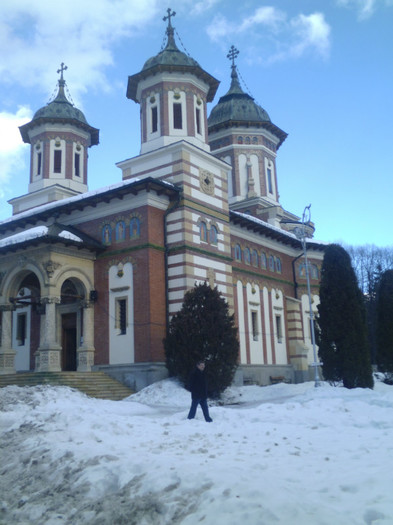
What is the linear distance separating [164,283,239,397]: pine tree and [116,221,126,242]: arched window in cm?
502

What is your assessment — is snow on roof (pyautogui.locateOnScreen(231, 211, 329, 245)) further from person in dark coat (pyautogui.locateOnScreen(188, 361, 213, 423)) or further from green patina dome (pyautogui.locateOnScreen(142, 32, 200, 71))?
person in dark coat (pyautogui.locateOnScreen(188, 361, 213, 423))

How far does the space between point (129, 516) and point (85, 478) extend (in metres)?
1.42

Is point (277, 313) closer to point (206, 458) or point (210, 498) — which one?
point (206, 458)

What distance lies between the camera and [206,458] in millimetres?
7527

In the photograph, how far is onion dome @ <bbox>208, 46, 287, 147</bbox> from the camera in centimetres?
3738

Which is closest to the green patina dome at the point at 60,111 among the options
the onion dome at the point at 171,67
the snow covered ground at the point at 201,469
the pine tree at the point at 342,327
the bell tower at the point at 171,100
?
the onion dome at the point at 171,67

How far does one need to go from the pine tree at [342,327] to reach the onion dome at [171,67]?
38.8 ft

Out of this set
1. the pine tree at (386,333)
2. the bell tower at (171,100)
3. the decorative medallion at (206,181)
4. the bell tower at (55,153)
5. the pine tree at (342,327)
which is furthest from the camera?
the bell tower at (55,153)

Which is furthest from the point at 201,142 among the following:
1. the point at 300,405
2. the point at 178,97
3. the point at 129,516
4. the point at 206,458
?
the point at 129,516

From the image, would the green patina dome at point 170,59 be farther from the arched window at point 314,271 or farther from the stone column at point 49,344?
the arched window at point 314,271

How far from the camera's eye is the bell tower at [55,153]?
3131 centimetres

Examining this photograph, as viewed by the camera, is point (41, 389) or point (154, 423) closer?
point (154, 423)

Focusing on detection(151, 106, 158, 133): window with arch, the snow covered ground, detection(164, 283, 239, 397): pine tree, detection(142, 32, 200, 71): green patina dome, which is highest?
detection(142, 32, 200, 71): green patina dome

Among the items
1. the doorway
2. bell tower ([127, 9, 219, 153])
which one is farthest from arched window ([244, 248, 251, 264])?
the doorway
